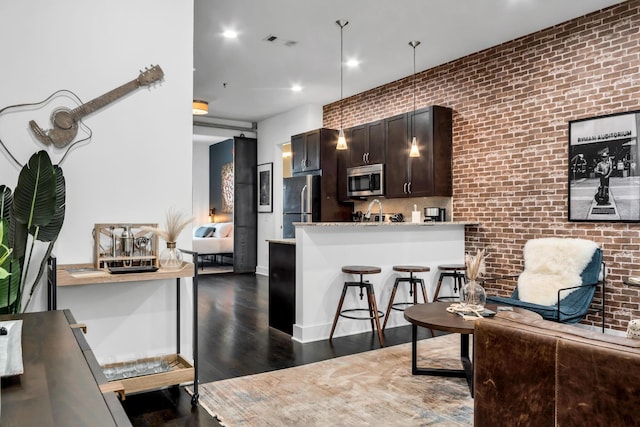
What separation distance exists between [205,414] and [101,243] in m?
1.24

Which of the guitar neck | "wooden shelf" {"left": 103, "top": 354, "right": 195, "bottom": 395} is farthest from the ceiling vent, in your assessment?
"wooden shelf" {"left": 103, "top": 354, "right": 195, "bottom": 395}

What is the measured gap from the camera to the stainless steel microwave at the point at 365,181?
20.7 feet

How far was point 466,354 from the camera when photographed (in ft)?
11.0

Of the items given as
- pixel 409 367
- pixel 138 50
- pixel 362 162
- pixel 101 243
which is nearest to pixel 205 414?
pixel 101 243

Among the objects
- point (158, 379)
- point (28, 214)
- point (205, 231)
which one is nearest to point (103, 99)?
point (28, 214)

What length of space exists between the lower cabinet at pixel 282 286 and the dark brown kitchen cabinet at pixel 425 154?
2.11 metres

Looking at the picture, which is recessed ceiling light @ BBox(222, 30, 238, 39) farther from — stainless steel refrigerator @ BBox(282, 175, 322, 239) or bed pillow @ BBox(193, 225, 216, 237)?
bed pillow @ BBox(193, 225, 216, 237)

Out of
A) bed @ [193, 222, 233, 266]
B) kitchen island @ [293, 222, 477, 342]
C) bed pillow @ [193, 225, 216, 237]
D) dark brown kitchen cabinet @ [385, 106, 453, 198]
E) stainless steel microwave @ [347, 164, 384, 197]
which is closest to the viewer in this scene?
kitchen island @ [293, 222, 477, 342]

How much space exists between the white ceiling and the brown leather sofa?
3.50 metres

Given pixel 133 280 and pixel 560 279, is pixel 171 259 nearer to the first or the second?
pixel 133 280

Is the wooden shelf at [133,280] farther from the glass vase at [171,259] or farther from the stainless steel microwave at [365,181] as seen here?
the stainless steel microwave at [365,181]

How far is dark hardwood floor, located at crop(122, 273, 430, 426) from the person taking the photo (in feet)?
8.73

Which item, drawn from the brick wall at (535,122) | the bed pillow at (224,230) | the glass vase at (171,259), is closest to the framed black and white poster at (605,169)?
the brick wall at (535,122)

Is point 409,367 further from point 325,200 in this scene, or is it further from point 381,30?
point 325,200
